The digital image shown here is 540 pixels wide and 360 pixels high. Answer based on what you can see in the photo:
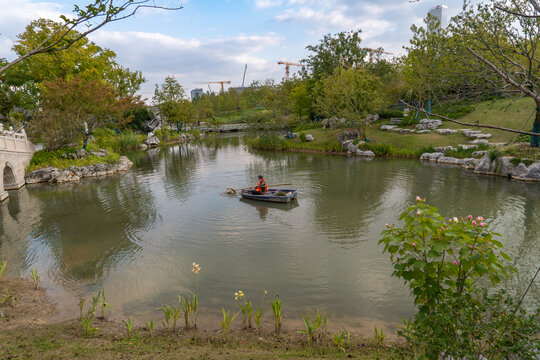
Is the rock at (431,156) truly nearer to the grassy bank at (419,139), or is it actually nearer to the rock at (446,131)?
the grassy bank at (419,139)

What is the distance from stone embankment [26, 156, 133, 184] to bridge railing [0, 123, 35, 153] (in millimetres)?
2292

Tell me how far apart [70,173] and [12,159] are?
4.19 metres

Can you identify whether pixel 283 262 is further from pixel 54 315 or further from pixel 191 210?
pixel 191 210

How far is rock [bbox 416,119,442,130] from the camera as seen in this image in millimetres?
34594

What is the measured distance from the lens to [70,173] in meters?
26.4

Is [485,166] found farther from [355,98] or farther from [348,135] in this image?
[348,135]

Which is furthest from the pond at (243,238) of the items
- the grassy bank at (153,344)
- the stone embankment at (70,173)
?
the stone embankment at (70,173)

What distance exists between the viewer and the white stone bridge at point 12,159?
68.7 feet

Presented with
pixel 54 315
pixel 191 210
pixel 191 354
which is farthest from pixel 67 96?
pixel 191 354

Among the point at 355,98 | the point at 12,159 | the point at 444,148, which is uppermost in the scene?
the point at 355,98

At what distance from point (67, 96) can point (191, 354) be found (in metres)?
30.2

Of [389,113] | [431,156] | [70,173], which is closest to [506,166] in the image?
[431,156]

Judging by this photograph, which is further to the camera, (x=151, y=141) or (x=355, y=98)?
(x=151, y=141)

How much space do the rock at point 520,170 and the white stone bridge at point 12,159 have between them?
32700mm
